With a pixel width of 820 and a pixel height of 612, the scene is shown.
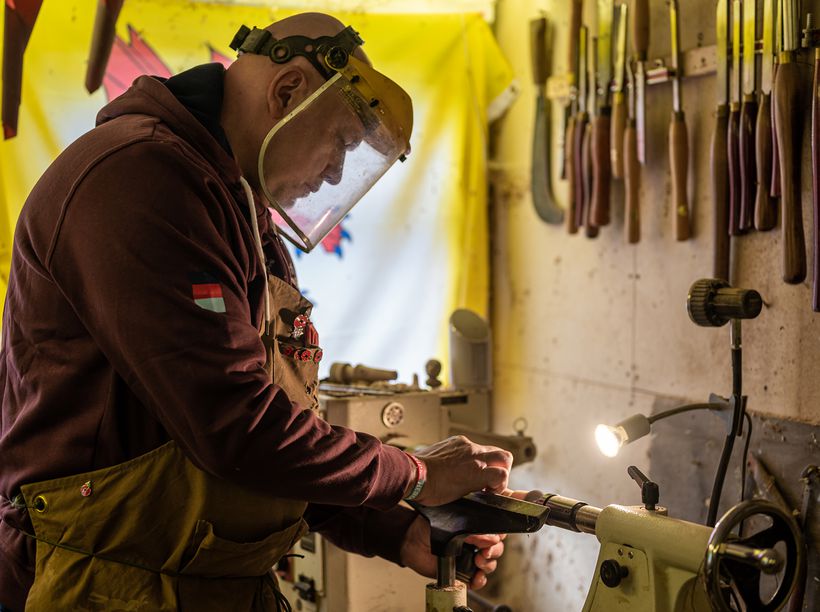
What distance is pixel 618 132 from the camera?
9.04ft

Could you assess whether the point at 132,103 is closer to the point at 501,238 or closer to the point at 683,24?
the point at 683,24

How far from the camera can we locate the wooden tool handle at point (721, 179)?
2322 millimetres

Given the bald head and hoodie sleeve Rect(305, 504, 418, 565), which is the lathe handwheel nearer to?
hoodie sleeve Rect(305, 504, 418, 565)

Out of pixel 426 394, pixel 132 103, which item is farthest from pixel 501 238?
pixel 132 103

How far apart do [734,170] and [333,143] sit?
1140 mm

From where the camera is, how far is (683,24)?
2.63m

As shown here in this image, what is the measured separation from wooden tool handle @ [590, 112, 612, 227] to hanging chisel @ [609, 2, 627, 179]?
0.9 inches

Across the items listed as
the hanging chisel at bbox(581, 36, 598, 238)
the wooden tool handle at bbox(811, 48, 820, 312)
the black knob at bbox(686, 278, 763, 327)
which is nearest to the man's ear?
the black knob at bbox(686, 278, 763, 327)

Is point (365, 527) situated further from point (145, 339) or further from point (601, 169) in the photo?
point (601, 169)

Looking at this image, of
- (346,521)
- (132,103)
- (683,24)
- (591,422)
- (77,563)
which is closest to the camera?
(77,563)

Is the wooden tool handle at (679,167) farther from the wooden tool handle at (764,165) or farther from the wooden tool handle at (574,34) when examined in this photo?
the wooden tool handle at (574,34)

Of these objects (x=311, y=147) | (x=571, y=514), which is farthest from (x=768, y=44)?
(x=571, y=514)

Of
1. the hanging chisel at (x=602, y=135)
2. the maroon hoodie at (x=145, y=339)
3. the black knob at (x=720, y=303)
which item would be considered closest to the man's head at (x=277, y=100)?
the maroon hoodie at (x=145, y=339)

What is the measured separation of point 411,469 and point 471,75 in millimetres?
2352
